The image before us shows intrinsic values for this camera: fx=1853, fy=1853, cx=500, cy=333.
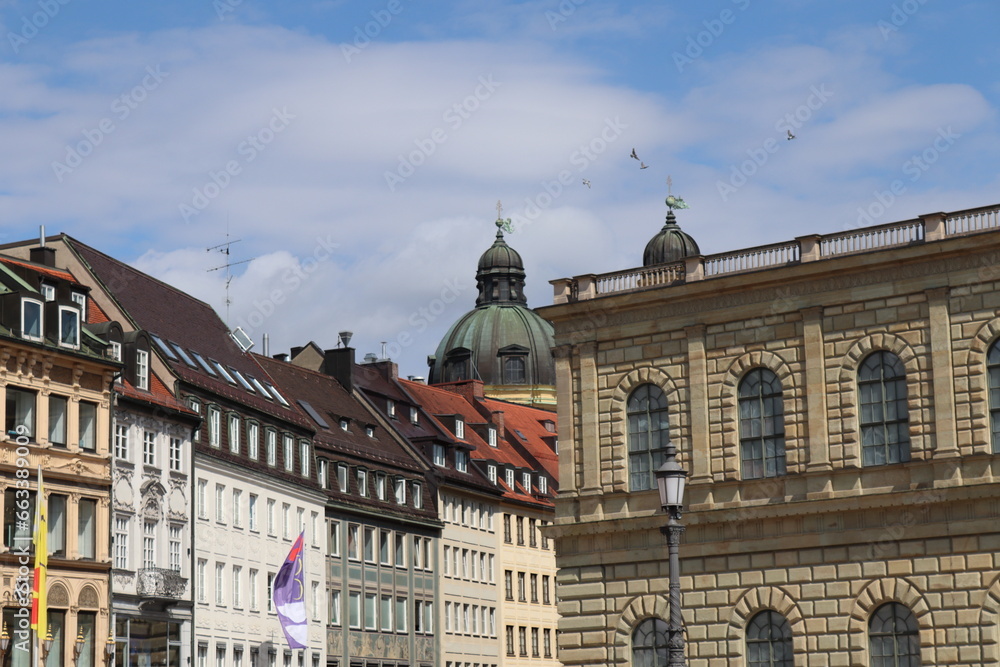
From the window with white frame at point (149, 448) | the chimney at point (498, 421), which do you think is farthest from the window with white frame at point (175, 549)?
the chimney at point (498, 421)

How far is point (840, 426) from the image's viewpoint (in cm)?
5400

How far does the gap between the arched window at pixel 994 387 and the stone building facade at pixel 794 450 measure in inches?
2.5

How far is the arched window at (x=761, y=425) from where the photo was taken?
5535 cm

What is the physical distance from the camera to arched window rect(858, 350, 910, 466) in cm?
5306

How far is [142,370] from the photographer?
2554 inches

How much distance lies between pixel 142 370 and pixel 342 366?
26.5 meters

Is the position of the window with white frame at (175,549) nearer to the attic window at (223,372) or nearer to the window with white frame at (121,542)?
the window with white frame at (121,542)

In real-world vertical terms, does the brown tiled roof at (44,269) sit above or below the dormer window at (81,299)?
above

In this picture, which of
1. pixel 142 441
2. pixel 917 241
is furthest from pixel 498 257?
pixel 917 241

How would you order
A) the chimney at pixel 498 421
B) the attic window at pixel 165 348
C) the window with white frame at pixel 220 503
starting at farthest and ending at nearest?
the chimney at pixel 498 421, the window with white frame at pixel 220 503, the attic window at pixel 165 348

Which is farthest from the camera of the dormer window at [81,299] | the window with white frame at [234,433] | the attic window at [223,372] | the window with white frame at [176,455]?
the attic window at [223,372]

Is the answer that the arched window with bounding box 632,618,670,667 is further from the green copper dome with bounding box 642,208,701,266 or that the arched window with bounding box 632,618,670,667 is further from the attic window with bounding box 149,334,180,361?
the green copper dome with bounding box 642,208,701,266

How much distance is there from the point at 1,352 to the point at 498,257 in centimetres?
10265

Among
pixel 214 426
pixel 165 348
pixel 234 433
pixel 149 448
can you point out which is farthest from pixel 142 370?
pixel 234 433
